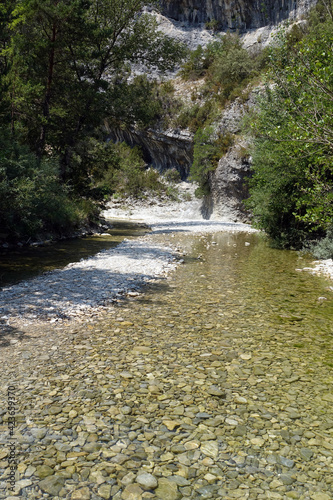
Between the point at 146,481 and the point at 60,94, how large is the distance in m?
25.4

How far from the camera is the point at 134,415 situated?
4.34 m

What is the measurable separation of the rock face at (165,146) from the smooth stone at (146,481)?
164 ft

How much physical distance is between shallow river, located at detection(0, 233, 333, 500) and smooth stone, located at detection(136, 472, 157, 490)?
1 centimetres

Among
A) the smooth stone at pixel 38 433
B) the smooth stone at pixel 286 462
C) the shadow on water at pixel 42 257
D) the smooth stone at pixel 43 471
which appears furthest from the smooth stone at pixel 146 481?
the shadow on water at pixel 42 257

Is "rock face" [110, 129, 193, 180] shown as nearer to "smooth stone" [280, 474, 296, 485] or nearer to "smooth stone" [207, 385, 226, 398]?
"smooth stone" [207, 385, 226, 398]

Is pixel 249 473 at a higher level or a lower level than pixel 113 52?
lower

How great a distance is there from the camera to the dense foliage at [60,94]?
663 inches

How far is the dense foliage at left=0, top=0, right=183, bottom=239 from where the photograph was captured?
663 inches

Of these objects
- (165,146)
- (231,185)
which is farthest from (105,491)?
(165,146)

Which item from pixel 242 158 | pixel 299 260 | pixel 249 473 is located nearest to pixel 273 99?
pixel 299 260

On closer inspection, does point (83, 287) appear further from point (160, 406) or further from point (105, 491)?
point (105, 491)

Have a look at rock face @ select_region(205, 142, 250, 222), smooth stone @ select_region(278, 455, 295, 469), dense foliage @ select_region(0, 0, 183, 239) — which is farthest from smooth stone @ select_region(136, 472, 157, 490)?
rock face @ select_region(205, 142, 250, 222)

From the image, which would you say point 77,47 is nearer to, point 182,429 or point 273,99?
point 273,99

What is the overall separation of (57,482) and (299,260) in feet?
47.7
